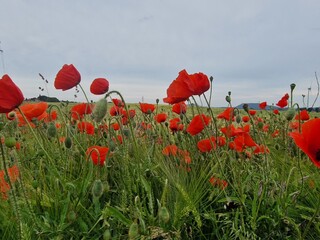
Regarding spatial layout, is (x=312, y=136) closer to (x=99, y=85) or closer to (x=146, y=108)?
(x=99, y=85)

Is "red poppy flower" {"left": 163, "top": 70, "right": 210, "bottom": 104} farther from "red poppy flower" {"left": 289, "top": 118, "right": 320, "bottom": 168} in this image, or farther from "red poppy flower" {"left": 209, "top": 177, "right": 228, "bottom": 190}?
"red poppy flower" {"left": 289, "top": 118, "right": 320, "bottom": 168}

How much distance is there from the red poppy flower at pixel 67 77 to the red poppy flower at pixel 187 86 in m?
0.81

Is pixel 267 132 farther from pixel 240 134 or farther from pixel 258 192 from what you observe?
pixel 258 192

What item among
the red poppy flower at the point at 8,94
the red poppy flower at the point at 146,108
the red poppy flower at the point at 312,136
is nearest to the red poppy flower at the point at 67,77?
the red poppy flower at the point at 146,108

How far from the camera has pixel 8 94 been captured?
1.63 meters

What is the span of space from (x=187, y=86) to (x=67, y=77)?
3.15 feet

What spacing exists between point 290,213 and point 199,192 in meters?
0.48

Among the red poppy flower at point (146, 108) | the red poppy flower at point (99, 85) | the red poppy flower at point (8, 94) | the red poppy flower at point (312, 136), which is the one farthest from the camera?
the red poppy flower at point (146, 108)

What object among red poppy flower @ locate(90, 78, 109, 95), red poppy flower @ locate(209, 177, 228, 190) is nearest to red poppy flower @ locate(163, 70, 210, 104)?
red poppy flower @ locate(209, 177, 228, 190)

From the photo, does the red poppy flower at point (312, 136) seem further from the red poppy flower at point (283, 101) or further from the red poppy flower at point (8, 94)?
the red poppy flower at point (283, 101)

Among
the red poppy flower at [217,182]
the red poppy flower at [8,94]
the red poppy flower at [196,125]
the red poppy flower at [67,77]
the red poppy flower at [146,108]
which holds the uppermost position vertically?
the red poppy flower at [67,77]

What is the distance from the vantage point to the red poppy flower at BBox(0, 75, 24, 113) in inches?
63.2

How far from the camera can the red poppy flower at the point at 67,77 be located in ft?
8.47

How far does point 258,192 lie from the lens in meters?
1.91
